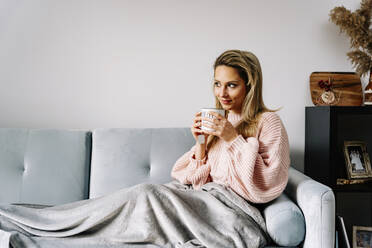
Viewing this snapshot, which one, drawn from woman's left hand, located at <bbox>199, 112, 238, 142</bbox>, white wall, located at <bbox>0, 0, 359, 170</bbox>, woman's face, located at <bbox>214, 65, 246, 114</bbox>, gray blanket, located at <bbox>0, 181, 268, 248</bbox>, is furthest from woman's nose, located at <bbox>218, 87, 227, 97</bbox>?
white wall, located at <bbox>0, 0, 359, 170</bbox>

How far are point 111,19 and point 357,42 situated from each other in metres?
1.41

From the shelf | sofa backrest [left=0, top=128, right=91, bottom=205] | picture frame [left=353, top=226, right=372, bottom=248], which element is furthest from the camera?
picture frame [left=353, top=226, right=372, bottom=248]

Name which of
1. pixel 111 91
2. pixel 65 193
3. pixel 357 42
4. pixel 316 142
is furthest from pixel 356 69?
pixel 65 193

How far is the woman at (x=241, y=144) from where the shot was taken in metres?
1.38

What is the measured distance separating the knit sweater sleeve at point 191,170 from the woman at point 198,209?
8cm

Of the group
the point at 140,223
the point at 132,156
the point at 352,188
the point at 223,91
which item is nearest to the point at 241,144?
the point at 223,91

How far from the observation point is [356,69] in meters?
2.05

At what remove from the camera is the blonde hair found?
1.53 m

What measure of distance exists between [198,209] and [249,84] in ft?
1.90

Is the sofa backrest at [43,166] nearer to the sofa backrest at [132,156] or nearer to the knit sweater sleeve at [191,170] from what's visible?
the sofa backrest at [132,156]

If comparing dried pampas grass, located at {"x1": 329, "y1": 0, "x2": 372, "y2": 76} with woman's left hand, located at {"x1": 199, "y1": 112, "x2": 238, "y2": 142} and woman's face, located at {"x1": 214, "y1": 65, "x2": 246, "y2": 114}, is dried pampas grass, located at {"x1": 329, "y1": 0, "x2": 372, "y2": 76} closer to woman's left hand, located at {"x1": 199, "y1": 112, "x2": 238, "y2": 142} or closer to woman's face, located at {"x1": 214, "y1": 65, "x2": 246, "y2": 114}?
woman's face, located at {"x1": 214, "y1": 65, "x2": 246, "y2": 114}

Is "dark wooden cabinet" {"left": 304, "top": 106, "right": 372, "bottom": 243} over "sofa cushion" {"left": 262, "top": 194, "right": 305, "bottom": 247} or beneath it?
over

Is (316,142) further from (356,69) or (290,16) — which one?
(290,16)

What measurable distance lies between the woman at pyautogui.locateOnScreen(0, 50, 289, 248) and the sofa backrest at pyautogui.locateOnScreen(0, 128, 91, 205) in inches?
14.5
